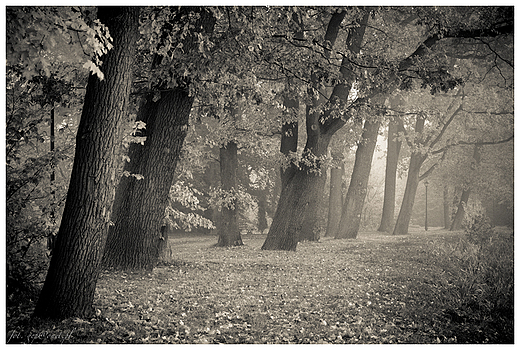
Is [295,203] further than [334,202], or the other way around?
[334,202]

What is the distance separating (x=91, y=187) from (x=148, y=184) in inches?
115

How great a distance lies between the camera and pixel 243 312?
5605 millimetres

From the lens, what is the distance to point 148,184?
296 inches

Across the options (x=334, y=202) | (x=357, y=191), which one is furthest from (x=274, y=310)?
(x=334, y=202)

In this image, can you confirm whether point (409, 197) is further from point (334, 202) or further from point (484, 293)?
point (484, 293)

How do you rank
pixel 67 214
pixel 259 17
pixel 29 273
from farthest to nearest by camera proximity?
1. pixel 259 17
2. pixel 29 273
3. pixel 67 214

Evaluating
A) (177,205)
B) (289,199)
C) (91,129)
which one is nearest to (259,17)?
(91,129)

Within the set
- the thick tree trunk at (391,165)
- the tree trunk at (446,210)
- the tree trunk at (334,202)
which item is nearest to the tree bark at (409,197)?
the thick tree trunk at (391,165)

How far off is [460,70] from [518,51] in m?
9.79

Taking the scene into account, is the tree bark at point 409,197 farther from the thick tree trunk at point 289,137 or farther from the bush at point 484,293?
the bush at point 484,293

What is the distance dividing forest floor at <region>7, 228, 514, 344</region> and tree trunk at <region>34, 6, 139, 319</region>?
0.29 metres

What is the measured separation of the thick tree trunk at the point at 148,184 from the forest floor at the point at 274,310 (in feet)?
1.56

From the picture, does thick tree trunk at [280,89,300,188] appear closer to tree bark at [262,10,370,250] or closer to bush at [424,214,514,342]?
tree bark at [262,10,370,250]

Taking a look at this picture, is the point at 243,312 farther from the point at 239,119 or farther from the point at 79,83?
the point at 239,119
